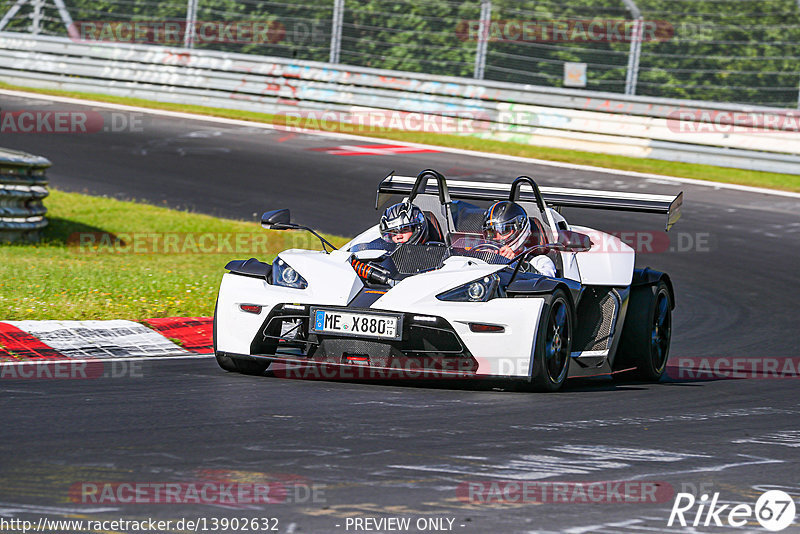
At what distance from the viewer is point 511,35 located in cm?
2156

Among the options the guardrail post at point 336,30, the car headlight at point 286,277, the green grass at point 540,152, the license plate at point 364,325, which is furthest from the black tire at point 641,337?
the guardrail post at point 336,30

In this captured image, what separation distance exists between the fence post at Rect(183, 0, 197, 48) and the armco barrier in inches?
9.0

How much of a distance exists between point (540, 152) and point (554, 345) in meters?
13.5

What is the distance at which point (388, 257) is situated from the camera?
27.2ft

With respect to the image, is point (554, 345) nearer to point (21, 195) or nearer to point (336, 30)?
point (21, 195)

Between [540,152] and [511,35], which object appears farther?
[511,35]

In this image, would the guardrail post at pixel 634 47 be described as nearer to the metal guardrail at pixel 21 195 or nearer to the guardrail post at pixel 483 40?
the guardrail post at pixel 483 40

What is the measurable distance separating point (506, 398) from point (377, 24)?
15.8 meters

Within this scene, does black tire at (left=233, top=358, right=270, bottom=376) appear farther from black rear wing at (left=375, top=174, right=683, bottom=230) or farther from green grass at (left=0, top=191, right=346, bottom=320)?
green grass at (left=0, top=191, right=346, bottom=320)

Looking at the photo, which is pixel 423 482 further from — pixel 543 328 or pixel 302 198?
pixel 302 198

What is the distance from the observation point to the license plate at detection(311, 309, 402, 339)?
728 centimetres

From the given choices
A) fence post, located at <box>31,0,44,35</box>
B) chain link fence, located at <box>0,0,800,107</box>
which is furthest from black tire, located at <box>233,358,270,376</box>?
fence post, located at <box>31,0,44,35</box>

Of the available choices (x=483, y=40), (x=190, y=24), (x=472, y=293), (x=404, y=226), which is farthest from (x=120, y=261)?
(x=190, y=24)

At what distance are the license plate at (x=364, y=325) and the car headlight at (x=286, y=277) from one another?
36 centimetres
